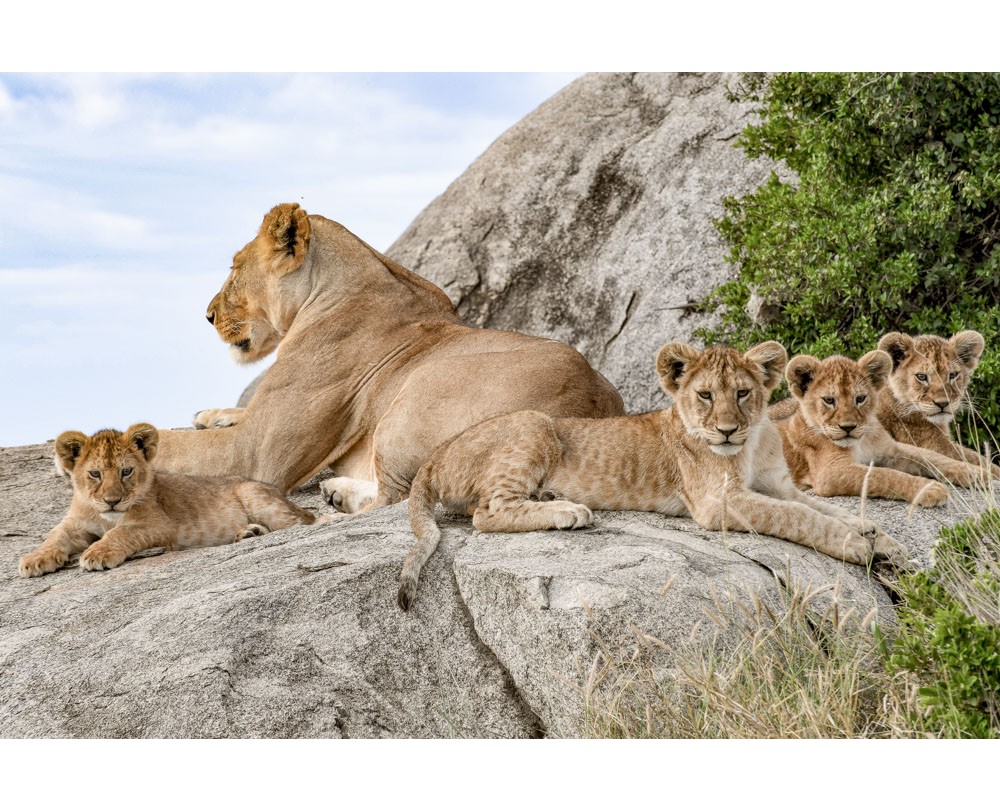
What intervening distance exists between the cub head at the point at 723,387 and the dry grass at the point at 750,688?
1129 mm

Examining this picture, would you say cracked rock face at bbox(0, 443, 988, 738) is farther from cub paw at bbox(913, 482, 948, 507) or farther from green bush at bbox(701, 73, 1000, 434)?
green bush at bbox(701, 73, 1000, 434)

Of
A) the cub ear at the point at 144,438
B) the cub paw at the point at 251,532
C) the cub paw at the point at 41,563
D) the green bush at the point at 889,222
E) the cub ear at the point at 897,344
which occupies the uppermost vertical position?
the green bush at the point at 889,222

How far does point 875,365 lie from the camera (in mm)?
6602

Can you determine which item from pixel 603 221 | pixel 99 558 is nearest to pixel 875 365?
pixel 99 558

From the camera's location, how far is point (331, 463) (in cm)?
834

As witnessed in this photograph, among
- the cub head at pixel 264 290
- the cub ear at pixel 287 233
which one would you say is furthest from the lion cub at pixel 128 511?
the cub ear at pixel 287 233

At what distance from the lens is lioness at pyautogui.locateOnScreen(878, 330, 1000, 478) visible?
274 inches

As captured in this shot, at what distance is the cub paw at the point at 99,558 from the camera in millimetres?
6438

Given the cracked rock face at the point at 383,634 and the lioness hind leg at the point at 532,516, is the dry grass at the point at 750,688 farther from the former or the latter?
the lioness hind leg at the point at 532,516

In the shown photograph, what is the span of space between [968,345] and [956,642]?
9.53 feet

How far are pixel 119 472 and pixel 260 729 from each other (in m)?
2.53

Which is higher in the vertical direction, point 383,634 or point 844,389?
point 844,389

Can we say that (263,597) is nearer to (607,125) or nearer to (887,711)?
(887,711)

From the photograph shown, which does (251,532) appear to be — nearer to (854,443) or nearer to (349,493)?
(349,493)
